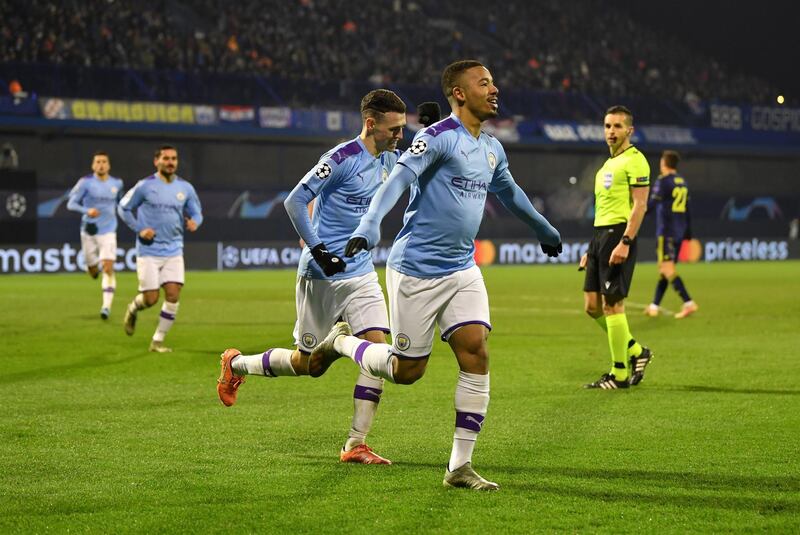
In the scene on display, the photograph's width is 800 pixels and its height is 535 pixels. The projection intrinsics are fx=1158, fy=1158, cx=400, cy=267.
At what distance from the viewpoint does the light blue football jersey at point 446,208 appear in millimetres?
5941

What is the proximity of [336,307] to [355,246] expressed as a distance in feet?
5.94

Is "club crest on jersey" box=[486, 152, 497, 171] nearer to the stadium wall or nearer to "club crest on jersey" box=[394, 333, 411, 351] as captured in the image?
"club crest on jersey" box=[394, 333, 411, 351]

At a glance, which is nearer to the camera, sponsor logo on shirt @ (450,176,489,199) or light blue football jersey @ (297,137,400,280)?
sponsor logo on shirt @ (450,176,489,199)

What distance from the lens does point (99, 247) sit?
745 inches

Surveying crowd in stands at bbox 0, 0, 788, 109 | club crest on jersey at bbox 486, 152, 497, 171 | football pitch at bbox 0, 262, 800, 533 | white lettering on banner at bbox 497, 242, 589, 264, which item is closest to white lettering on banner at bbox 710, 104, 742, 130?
crowd in stands at bbox 0, 0, 788, 109

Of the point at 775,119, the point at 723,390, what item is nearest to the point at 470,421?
the point at 723,390

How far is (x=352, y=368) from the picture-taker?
11734mm

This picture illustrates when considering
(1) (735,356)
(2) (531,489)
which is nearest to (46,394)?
(2) (531,489)

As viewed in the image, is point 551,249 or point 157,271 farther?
point 157,271

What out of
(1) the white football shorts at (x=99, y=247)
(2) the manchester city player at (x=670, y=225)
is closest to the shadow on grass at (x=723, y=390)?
(2) the manchester city player at (x=670, y=225)

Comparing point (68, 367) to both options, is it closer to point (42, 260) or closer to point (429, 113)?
point (429, 113)

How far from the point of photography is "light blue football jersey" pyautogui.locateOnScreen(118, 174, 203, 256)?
519 inches

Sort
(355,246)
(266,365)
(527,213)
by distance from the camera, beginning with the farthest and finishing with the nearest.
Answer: (266,365) < (527,213) < (355,246)

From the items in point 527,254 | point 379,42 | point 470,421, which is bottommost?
point 470,421
